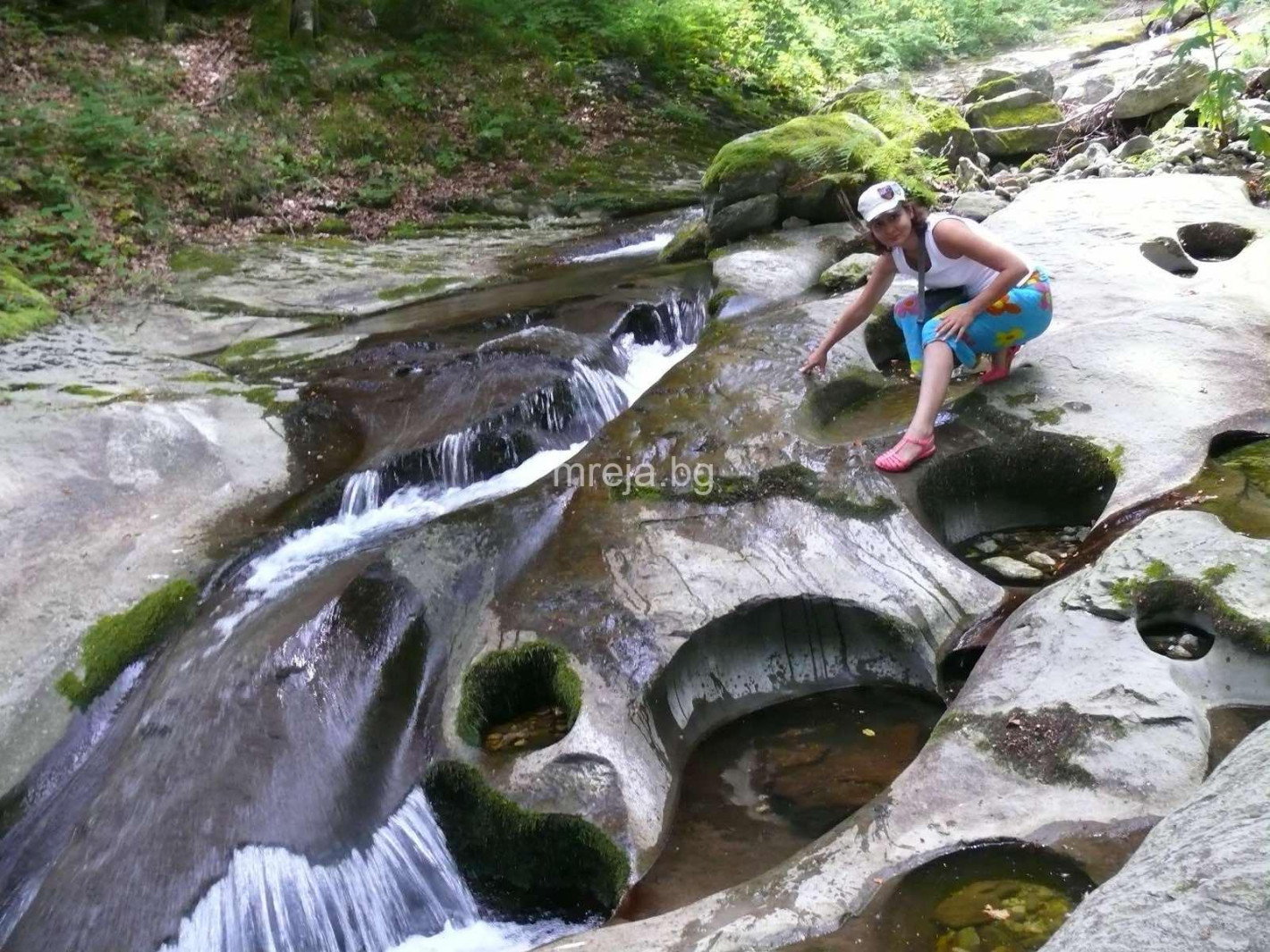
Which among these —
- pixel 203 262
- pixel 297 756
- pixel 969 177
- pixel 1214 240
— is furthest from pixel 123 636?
pixel 969 177

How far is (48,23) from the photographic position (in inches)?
544

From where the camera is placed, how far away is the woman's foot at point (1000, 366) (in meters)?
5.44

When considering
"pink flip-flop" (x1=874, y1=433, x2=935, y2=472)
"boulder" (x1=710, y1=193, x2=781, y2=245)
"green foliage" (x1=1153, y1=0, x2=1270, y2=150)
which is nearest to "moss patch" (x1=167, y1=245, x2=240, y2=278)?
"boulder" (x1=710, y1=193, x2=781, y2=245)

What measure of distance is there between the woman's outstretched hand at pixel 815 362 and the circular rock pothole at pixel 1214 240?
3.55 metres

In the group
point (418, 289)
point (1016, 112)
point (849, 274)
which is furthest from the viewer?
point (1016, 112)

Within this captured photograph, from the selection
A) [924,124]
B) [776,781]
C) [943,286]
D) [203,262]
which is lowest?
[776,781]

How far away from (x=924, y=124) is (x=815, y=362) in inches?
286

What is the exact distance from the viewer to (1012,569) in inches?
Result: 185

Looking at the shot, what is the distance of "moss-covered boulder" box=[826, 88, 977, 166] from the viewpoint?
37.4 ft

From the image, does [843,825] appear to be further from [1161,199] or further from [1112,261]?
[1161,199]

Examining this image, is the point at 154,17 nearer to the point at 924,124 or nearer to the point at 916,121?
the point at 916,121

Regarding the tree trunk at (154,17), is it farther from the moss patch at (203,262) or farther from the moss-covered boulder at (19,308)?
the moss-covered boulder at (19,308)

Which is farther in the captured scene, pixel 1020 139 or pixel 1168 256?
pixel 1020 139

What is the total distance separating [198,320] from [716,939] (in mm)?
8113
